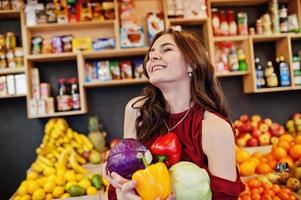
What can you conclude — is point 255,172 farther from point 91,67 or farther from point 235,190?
point 91,67

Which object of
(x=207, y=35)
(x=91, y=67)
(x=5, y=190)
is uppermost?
(x=207, y=35)

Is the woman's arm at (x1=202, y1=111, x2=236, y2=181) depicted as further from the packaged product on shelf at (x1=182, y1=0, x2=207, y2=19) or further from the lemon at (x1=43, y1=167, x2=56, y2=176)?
the packaged product on shelf at (x1=182, y1=0, x2=207, y2=19)

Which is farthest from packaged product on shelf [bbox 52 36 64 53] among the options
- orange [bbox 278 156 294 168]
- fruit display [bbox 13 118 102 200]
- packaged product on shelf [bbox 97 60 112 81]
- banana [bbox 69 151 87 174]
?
orange [bbox 278 156 294 168]

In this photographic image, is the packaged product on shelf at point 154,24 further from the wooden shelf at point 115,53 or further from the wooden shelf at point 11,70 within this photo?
the wooden shelf at point 11,70

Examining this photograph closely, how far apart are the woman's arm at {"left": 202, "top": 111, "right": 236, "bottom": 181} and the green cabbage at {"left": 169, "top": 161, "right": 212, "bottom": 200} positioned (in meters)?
0.13

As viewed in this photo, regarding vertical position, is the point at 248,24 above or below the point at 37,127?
above

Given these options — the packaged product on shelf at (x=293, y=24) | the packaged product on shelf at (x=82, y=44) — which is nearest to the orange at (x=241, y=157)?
the packaged product on shelf at (x=293, y=24)

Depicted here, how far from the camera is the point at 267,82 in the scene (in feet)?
9.16

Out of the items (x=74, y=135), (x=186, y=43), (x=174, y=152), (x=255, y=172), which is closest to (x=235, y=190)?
(x=174, y=152)

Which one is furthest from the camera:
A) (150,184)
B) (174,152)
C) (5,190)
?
(5,190)

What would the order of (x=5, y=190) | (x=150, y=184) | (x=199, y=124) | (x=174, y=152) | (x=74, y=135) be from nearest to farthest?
1. (x=150, y=184)
2. (x=174, y=152)
3. (x=199, y=124)
4. (x=74, y=135)
5. (x=5, y=190)

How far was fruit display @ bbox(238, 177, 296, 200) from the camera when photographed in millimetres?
1658

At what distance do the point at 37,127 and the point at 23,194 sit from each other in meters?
0.91

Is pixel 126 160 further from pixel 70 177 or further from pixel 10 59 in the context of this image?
pixel 10 59
